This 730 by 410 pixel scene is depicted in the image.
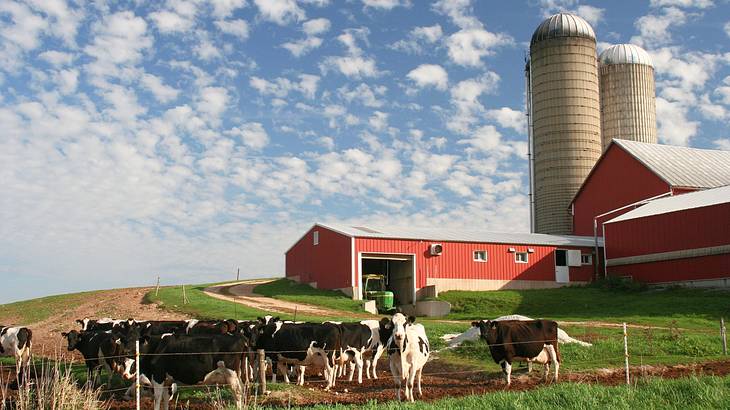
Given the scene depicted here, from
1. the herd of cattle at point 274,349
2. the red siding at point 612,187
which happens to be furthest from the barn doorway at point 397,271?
the herd of cattle at point 274,349

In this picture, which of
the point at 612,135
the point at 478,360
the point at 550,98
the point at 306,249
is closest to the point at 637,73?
the point at 612,135

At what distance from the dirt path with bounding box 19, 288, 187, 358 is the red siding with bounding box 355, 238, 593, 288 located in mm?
11638

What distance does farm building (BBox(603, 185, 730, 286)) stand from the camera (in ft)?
118

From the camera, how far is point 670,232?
38.7m

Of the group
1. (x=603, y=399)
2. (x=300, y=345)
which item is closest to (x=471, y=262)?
(x=300, y=345)

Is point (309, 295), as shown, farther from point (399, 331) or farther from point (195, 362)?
point (195, 362)

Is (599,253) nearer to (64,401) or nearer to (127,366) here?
(127,366)

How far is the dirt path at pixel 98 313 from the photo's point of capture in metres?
30.2

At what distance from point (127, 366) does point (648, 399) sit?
33.9ft

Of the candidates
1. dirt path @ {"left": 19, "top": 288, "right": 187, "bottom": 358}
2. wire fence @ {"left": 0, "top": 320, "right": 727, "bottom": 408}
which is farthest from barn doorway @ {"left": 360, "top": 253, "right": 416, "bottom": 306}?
wire fence @ {"left": 0, "top": 320, "right": 727, "bottom": 408}

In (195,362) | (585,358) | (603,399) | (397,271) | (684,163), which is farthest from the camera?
(684,163)

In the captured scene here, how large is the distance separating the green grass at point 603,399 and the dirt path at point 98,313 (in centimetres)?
1813

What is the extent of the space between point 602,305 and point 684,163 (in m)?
20.1

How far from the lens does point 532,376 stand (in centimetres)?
1702
